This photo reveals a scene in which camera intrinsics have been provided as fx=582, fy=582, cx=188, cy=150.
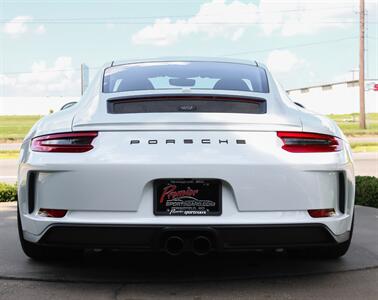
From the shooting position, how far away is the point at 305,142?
133 inches

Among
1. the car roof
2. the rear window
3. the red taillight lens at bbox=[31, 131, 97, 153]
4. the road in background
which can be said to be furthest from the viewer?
the road in background

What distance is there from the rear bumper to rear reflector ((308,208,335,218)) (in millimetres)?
61

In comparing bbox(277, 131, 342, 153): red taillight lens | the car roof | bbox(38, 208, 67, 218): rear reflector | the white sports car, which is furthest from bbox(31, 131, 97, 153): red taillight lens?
the car roof

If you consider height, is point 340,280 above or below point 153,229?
below

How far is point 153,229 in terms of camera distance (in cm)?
323

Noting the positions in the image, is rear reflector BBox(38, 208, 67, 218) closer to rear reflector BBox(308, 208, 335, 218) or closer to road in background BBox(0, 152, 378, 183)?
rear reflector BBox(308, 208, 335, 218)

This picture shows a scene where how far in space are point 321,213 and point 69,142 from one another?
152 centimetres

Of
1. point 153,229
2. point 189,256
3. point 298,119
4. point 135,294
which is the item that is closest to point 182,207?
point 153,229

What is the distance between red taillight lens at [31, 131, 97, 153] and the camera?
11.0 ft

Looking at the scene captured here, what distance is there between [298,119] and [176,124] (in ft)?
2.44

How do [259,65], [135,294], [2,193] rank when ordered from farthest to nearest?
[2,193] → [259,65] → [135,294]

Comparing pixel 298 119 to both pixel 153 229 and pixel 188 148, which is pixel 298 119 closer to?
pixel 188 148

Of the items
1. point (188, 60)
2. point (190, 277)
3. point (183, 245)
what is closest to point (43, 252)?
point (190, 277)

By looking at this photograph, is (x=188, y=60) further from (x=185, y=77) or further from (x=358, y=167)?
(x=358, y=167)
